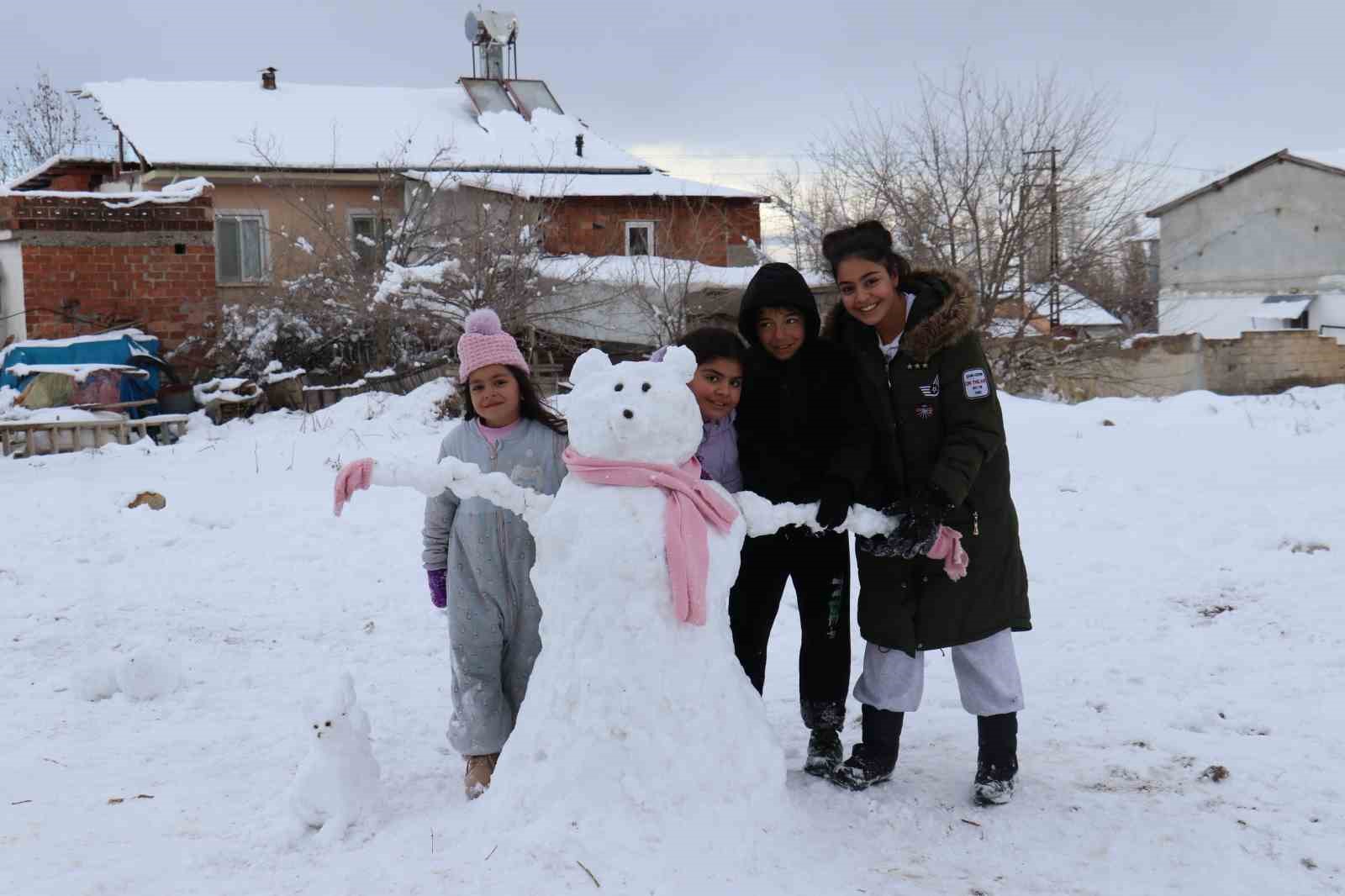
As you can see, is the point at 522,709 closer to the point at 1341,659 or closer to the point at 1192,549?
the point at 1341,659

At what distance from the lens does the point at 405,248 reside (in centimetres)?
Result: 1438

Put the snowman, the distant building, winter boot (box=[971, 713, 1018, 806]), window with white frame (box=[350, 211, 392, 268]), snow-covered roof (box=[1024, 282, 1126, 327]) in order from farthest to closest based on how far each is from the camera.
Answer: the distant building < window with white frame (box=[350, 211, 392, 268]) < snow-covered roof (box=[1024, 282, 1126, 327]) < winter boot (box=[971, 713, 1018, 806]) < the snowman

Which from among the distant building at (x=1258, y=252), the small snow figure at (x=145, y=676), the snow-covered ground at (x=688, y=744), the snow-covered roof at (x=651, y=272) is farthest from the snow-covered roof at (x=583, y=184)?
the distant building at (x=1258, y=252)

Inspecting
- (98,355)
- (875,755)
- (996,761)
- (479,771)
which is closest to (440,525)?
(479,771)

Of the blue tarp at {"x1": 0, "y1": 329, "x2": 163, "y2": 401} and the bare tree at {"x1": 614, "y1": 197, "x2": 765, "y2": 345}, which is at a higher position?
the bare tree at {"x1": 614, "y1": 197, "x2": 765, "y2": 345}

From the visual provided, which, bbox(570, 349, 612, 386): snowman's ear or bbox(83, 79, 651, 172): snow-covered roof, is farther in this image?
bbox(83, 79, 651, 172): snow-covered roof

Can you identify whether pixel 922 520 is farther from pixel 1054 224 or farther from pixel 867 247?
pixel 1054 224

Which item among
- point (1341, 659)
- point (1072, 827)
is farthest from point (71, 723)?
point (1341, 659)

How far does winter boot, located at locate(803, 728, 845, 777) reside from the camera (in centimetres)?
373

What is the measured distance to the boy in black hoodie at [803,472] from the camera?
3.53 meters

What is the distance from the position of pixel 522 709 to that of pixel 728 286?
11227mm

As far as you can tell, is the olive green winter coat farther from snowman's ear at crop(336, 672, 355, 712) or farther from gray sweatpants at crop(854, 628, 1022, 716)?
snowman's ear at crop(336, 672, 355, 712)

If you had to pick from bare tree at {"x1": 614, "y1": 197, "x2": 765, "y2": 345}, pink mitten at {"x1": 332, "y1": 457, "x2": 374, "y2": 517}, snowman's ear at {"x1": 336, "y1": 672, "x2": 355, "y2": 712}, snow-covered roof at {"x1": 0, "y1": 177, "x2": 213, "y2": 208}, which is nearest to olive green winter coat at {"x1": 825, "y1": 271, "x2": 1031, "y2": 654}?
pink mitten at {"x1": 332, "y1": 457, "x2": 374, "y2": 517}

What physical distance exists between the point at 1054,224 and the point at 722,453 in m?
11.4
